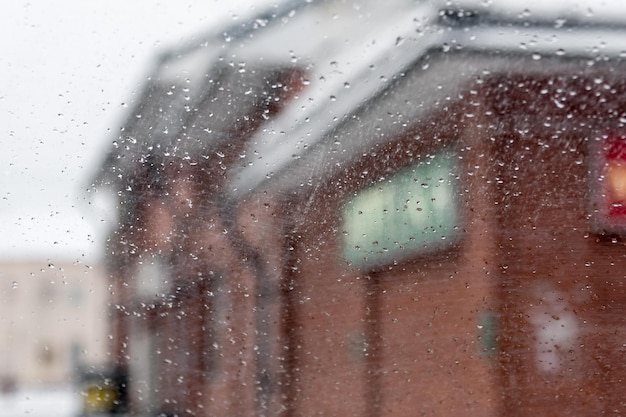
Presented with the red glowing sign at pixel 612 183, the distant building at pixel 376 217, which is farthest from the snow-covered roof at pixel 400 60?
the red glowing sign at pixel 612 183

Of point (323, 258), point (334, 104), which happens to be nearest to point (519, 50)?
point (334, 104)

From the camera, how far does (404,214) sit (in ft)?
3.52

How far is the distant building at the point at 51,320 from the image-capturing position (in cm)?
102

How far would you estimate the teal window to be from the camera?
3.48ft

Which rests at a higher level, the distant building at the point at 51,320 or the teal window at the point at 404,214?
the teal window at the point at 404,214

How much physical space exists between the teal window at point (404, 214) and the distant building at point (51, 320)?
371 millimetres

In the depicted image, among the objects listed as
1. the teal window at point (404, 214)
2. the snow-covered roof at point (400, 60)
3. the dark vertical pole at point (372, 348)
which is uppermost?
the snow-covered roof at point (400, 60)

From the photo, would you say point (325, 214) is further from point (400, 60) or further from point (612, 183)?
point (612, 183)

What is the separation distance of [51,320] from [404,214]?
53 centimetres

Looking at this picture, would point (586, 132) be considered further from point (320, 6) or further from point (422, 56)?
point (320, 6)

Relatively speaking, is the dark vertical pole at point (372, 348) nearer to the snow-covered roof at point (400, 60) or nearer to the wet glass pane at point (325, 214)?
the wet glass pane at point (325, 214)

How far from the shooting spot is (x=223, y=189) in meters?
1.06

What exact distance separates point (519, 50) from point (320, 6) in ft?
0.98

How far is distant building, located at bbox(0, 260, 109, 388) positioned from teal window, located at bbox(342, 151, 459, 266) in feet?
1.22
